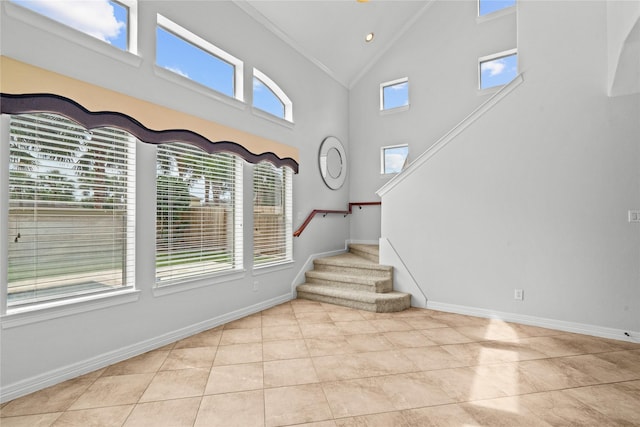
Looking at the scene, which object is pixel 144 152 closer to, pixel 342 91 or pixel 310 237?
pixel 310 237

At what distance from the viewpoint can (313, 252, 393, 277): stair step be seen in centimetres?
454

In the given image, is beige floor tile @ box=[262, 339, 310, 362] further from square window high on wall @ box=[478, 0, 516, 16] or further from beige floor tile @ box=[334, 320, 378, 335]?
square window high on wall @ box=[478, 0, 516, 16]

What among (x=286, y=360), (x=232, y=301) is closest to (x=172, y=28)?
(x=232, y=301)

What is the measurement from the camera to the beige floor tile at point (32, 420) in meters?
1.85

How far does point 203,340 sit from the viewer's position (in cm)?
315

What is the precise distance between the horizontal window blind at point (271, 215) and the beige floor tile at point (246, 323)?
2.23 ft

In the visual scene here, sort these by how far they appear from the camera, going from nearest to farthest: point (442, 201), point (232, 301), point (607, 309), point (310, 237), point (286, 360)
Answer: point (286, 360)
point (607, 309)
point (232, 301)
point (442, 201)
point (310, 237)

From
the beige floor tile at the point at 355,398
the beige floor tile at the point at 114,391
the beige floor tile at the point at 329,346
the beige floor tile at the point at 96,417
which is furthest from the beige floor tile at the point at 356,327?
the beige floor tile at the point at 96,417

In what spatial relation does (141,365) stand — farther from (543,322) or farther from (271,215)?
(543,322)

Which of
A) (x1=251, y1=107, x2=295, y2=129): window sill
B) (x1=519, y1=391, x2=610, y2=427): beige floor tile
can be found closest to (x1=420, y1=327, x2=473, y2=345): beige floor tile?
(x1=519, y1=391, x2=610, y2=427): beige floor tile

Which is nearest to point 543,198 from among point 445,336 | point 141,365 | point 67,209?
point 445,336

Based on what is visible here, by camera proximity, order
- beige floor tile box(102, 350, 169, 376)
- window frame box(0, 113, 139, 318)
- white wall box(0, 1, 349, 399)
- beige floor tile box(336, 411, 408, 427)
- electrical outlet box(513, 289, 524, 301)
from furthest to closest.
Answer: electrical outlet box(513, 289, 524, 301) → beige floor tile box(102, 350, 169, 376) → white wall box(0, 1, 349, 399) → window frame box(0, 113, 139, 318) → beige floor tile box(336, 411, 408, 427)

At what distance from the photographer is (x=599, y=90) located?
130 inches

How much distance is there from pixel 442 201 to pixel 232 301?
9.63 feet
